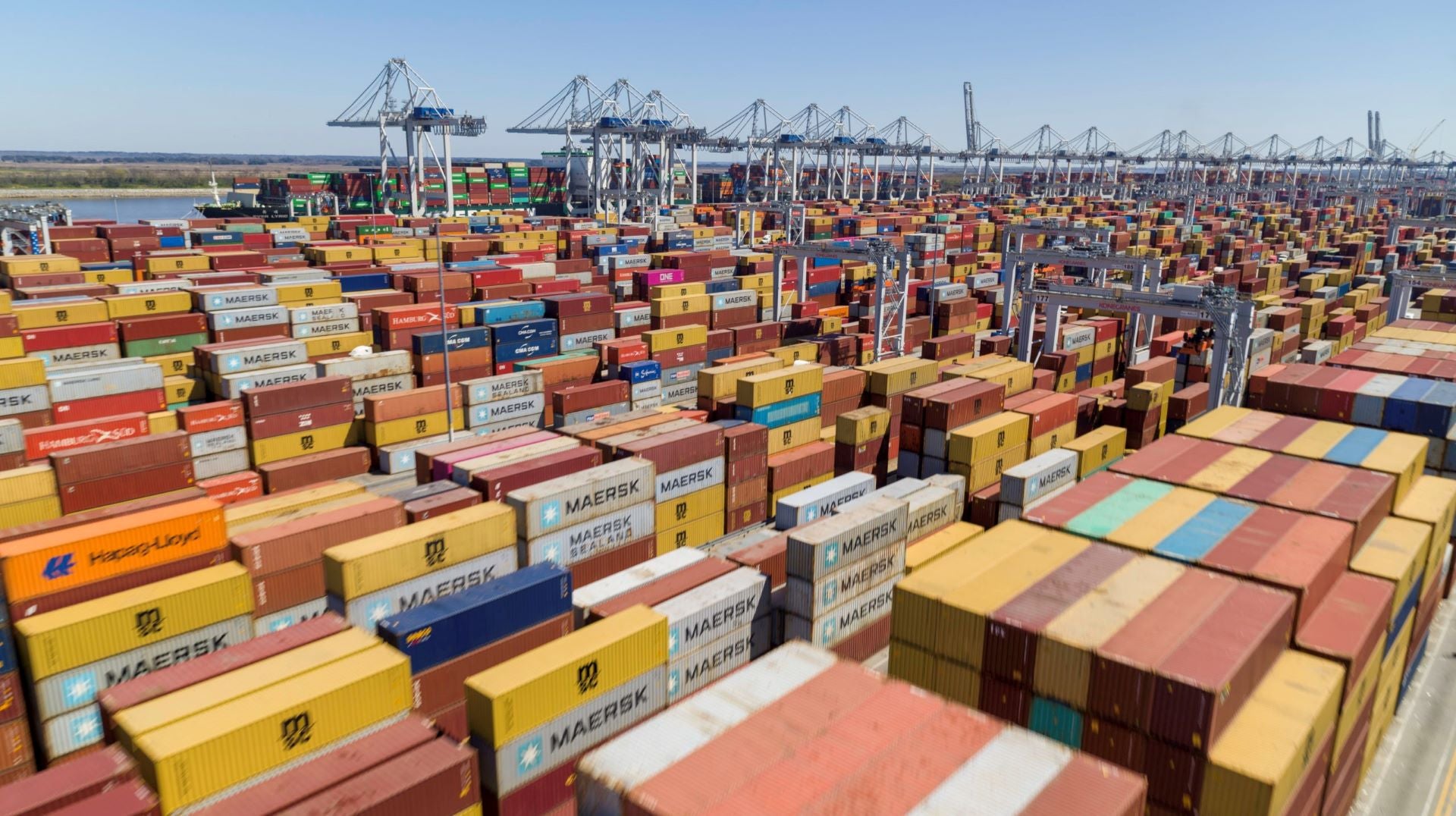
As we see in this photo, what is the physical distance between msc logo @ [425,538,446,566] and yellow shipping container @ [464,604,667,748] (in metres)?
5.55

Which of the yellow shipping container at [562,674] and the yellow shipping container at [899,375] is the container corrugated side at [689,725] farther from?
the yellow shipping container at [899,375]

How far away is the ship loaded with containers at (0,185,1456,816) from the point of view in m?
13.2

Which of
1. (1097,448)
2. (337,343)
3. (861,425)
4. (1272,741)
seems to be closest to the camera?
(1272,741)

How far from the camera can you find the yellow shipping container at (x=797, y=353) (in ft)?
152

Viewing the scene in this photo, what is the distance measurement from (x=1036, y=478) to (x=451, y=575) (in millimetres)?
18566

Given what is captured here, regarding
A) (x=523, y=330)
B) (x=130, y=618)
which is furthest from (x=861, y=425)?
(x=130, y=618)

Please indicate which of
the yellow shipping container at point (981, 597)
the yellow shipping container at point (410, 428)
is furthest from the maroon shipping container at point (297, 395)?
the yellow shipping container at point (981, 597)

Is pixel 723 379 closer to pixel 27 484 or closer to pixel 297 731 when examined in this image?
pixel 27 484

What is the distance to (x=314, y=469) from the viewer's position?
33.5 metres

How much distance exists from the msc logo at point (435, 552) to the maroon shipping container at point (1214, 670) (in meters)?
15.5

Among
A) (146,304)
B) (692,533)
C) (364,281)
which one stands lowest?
(692,533)

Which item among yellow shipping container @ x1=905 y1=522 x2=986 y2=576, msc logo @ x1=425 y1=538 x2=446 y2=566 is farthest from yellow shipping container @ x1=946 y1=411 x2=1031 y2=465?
msc logo @ x1=425 y1=538 x2=446 y2=566

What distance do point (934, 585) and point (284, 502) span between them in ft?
59.8

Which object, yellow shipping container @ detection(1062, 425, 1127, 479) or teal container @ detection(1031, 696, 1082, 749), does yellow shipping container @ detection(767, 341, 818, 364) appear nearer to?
yellow shipping container @ detection(1062, 425, 1127, 479)
